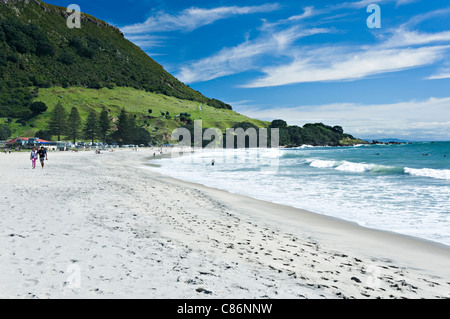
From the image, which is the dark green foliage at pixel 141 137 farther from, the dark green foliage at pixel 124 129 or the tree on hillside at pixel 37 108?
the tree on hillside at pixel 37 108

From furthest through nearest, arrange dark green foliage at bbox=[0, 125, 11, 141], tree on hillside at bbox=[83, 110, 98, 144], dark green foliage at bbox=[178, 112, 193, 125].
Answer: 1. dark green foliage at bbox=[178, 112, 193, 125]
2. tree on hillside at bbox=[83, 110, 98, 144]
3. dark green foliage at bbox=[0, 125, 11, 141]

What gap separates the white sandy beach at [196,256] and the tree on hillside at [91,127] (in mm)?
122151

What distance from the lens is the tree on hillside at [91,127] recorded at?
12144 cm

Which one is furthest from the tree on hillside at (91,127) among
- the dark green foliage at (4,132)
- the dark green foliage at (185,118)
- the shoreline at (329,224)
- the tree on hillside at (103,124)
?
the shoreline at (329,224)

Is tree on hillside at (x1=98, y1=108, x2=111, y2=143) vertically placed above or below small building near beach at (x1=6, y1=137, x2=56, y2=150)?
above

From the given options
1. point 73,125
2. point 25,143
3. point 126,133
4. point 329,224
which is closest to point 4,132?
point 73,125

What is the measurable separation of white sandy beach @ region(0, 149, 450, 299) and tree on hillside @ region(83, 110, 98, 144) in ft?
401

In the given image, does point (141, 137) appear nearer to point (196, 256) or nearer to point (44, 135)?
point (44, 135)

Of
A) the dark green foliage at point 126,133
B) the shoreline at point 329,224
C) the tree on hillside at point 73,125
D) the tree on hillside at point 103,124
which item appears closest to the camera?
the shoreline at point 329,224

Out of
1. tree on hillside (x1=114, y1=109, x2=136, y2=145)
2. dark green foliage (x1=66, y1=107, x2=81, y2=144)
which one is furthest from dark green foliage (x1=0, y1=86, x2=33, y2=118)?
tree on hillside (x1=114, y1=109, x2=136, y2=145)

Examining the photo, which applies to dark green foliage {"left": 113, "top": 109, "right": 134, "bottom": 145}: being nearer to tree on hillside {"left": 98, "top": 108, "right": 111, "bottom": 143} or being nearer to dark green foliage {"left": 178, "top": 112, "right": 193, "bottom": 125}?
tree on hillside {"left": 98, "top": 108, "right": 111, "bottom": 143}

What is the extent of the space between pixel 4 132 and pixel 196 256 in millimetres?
139313

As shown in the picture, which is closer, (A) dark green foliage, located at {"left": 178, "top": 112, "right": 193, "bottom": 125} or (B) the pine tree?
(B) the pine tree

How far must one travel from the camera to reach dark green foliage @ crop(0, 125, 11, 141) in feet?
369
